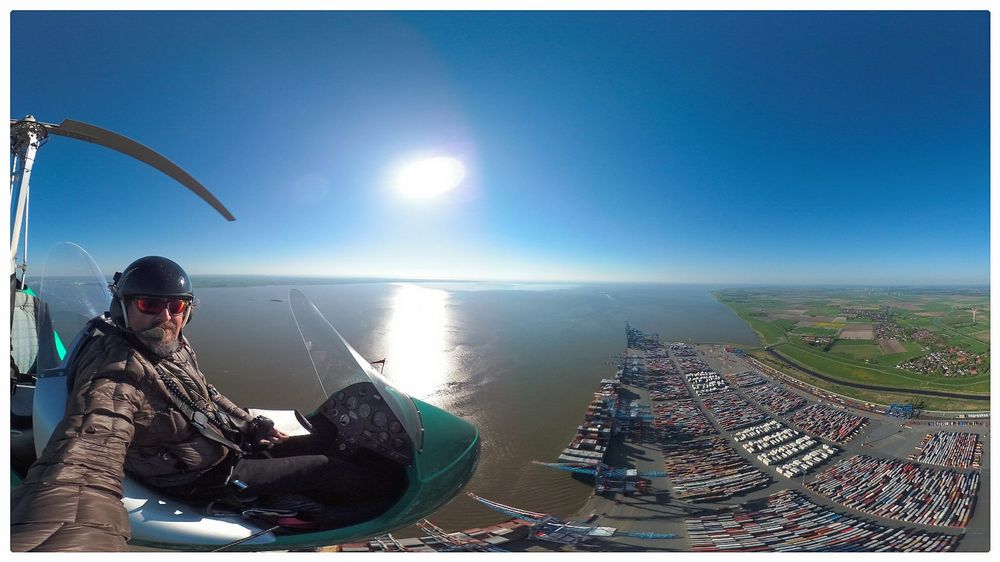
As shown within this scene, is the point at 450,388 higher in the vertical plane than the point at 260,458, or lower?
lower

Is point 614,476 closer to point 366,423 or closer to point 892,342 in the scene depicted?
point 366,423

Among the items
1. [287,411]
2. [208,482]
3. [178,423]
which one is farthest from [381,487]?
[287,411]

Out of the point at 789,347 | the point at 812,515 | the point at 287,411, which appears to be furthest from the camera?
the point at 789,347

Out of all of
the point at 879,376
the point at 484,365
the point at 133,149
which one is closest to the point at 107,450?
the point at 133,149

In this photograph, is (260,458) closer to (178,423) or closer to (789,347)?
(178,423)

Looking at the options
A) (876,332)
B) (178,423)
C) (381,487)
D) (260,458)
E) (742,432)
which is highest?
(178,423)

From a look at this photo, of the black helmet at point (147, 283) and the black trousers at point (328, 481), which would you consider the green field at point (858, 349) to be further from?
the black helmet at point (147, 283)

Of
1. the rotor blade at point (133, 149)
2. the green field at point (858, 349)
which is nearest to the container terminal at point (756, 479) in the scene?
the rotor blade at point (133, 149)

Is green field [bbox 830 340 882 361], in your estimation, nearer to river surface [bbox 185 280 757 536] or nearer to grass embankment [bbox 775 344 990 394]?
grass embankment [bbox 775 344 990 394]
